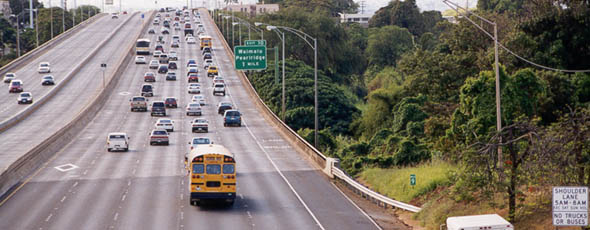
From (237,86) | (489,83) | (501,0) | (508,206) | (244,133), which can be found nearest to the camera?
(508,206)

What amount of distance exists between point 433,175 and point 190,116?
41492 millimetres

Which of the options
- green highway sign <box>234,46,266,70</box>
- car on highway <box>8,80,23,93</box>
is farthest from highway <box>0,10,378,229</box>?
car on highway <box>8,80,23,93</box>

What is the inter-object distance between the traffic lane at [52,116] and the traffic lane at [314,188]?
16141mm

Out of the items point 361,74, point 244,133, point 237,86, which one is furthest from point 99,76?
point 361,74

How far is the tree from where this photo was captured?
152875mm

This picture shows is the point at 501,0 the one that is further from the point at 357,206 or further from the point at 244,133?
the point at 357,206

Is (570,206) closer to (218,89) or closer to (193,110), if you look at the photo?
(193,110)

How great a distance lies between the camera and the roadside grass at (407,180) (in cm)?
3434

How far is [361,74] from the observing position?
152375mm

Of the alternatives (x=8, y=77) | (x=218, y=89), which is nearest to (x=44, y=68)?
(x=8, y=77)

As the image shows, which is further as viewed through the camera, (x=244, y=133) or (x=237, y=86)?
(x=237, y=86)

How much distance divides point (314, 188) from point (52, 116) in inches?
1577

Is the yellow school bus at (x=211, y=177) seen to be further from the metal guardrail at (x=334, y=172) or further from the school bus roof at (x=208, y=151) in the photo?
the metal guardrail at (x=334, y=172)

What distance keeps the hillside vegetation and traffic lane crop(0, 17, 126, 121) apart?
27.6 m
